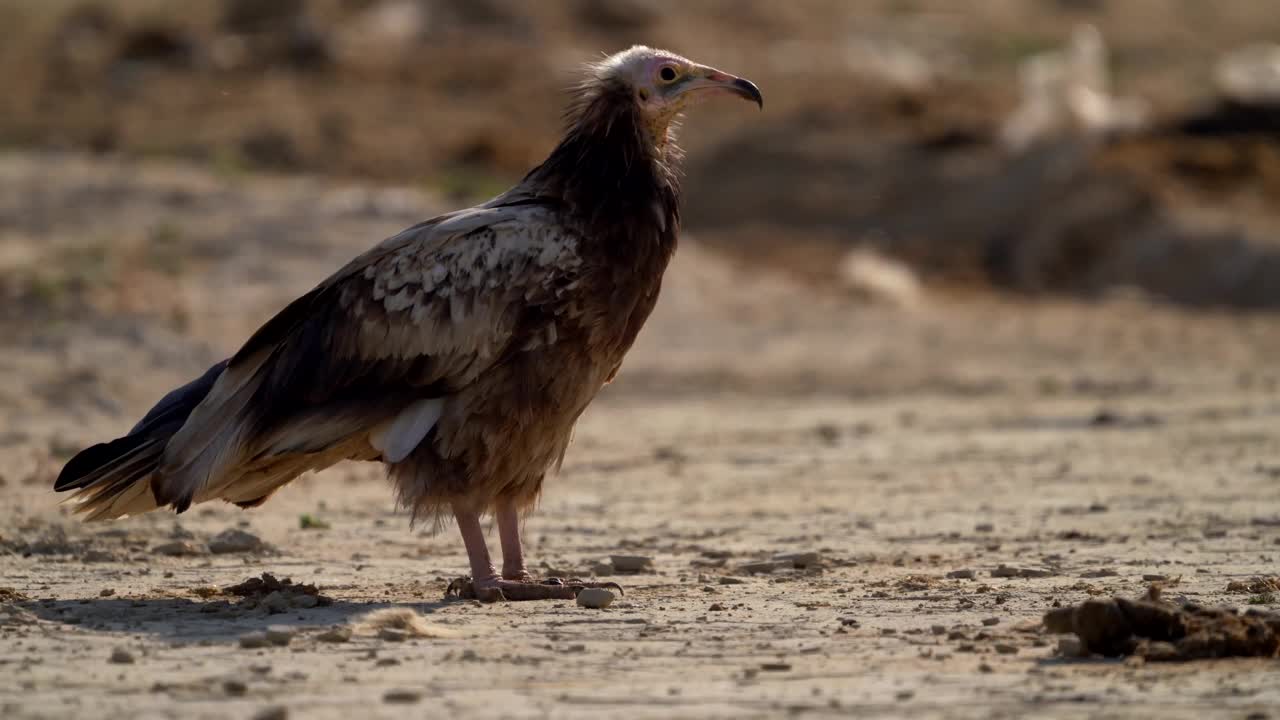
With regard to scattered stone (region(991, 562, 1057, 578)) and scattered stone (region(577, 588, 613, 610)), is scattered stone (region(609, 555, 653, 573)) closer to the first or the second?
scattered stone (region(577, 588, 613, 610))

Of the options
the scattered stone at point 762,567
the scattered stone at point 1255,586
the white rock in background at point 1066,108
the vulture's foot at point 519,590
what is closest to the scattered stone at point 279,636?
the vulture's foot at point 519,590

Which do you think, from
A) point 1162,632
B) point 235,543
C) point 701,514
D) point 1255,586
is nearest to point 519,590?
point 235,543

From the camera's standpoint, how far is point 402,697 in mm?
5582

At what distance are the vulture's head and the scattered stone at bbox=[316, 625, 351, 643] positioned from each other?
2.70m

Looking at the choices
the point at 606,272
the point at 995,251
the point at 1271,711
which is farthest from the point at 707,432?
the point at 995,251

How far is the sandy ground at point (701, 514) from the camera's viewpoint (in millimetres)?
5824

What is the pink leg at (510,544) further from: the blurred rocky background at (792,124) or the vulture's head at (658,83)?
the blurred rocky background at (792,124)

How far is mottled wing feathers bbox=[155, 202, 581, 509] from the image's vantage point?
24.8 feet

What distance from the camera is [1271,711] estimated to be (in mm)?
5324

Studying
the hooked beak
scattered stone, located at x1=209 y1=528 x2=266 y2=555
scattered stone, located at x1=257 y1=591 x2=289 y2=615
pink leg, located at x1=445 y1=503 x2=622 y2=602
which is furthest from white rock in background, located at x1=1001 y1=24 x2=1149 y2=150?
scattered stone, located at x1=257 y1=591 x2=289 y2=615

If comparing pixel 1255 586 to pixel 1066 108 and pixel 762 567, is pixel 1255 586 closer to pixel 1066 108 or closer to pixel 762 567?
pixel 762 567

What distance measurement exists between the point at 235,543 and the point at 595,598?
93.6 inches

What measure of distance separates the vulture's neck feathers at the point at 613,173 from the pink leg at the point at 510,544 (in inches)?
48.7

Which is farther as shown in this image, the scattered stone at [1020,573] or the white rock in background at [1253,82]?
the white rock in background at [1253,82]
